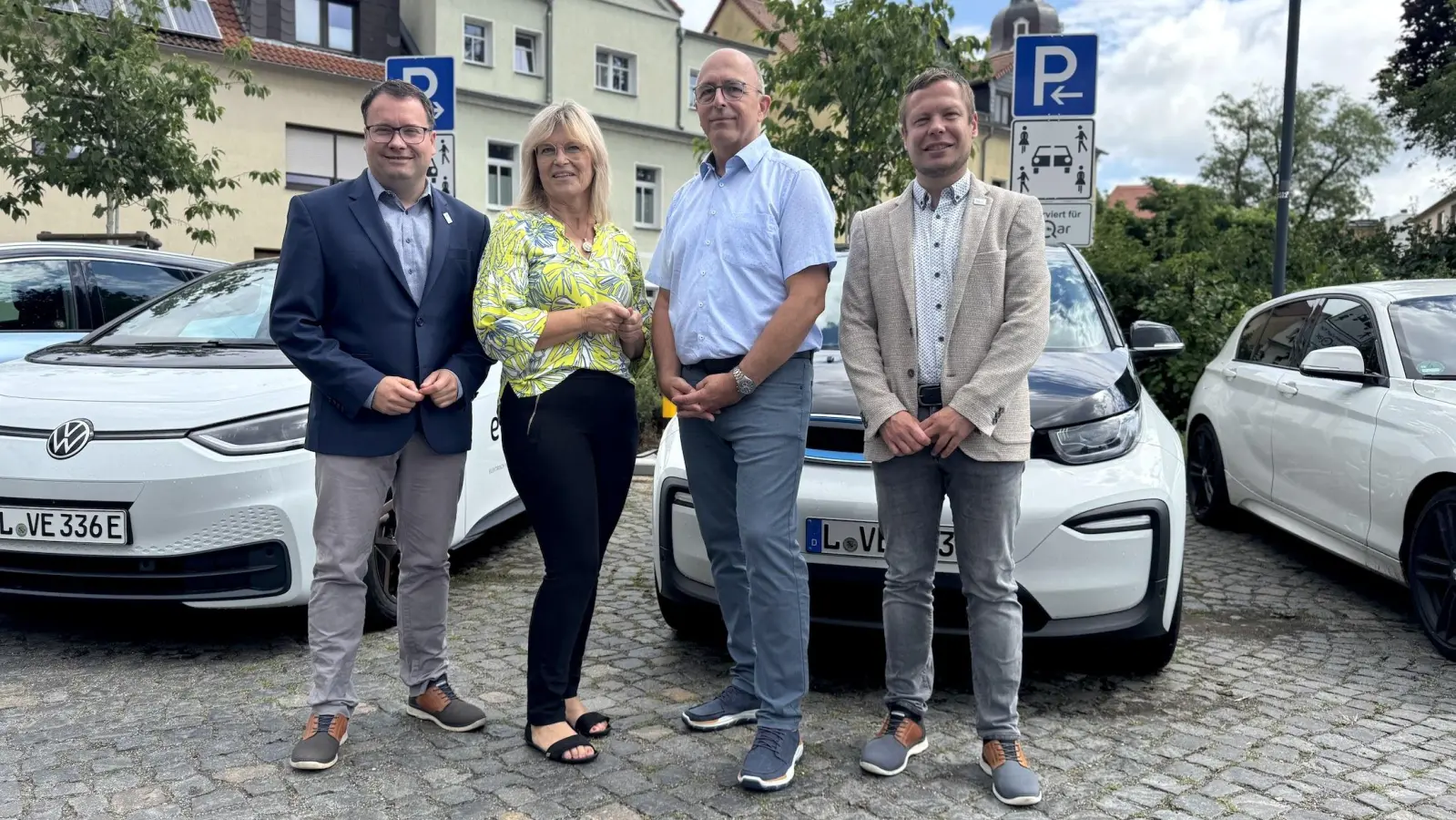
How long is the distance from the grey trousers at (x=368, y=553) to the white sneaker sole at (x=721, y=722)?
788 millimetres

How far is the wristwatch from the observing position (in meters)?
2.89

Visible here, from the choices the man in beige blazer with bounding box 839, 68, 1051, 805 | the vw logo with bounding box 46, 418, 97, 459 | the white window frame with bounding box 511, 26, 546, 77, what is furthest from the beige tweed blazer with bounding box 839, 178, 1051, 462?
the white window frame with bounding box 511, 26, 546, 77

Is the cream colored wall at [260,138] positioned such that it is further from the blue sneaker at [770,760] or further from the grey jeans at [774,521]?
the blue sneaker at [770,760]

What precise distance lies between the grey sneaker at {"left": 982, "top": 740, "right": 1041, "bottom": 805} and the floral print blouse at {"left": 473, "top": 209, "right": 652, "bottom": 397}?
4.67ft

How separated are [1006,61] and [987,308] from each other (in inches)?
1779

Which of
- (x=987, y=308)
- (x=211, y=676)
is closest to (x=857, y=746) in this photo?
(x=987, y=308)

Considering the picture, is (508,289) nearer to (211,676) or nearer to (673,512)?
(673,512)

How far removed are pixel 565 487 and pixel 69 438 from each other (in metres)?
1.92

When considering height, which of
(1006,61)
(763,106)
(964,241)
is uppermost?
(1006,61)

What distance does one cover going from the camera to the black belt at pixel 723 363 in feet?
9.75

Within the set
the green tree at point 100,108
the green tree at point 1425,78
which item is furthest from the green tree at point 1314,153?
the green tree at point 100,108

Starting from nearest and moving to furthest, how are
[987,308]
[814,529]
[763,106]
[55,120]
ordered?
[987,308], [763,106], [814,529], [55,120]

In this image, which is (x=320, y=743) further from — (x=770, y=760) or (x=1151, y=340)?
(x=1151, y=340)

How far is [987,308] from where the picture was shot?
2896 mm
